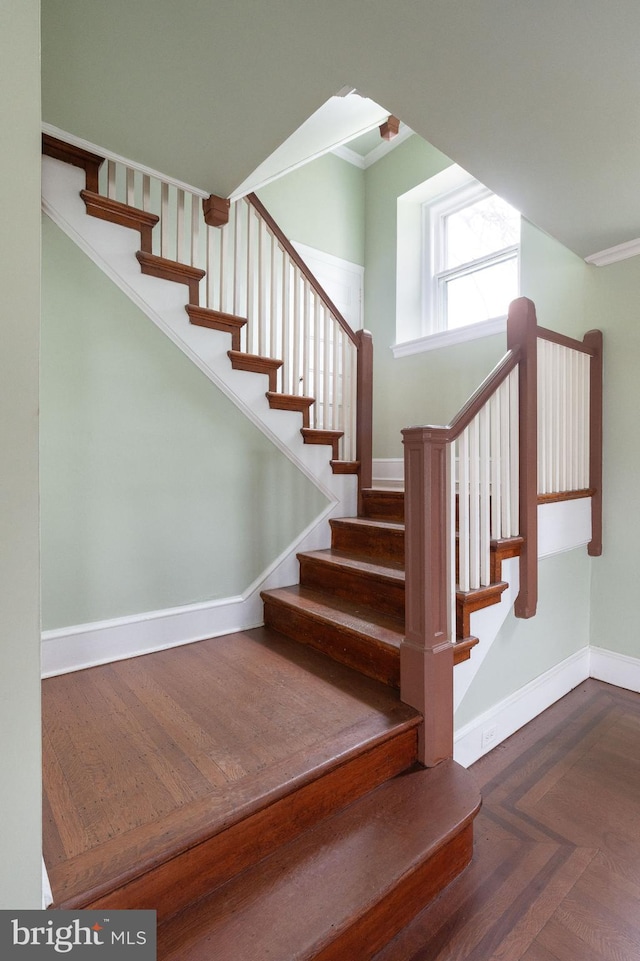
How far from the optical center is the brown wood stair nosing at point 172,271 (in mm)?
2215

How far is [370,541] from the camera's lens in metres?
2.61

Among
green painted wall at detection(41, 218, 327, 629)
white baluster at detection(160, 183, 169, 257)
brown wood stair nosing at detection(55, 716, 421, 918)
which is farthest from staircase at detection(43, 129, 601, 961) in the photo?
green painted wall at detection(41, 218, 327, 629)

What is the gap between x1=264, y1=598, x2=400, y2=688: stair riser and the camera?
6.01 feet

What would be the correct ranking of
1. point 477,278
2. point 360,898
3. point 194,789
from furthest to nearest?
1. point 477,278
2. point 194,789
3. point 360,898

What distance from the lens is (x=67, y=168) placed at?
79.9 inches

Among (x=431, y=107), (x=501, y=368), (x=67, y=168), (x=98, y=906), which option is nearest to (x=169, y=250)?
(x=67, y=168)

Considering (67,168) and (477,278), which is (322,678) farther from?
(477,278)

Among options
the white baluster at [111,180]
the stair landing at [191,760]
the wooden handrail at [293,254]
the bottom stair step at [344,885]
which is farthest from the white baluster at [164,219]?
the bottom stair step at [344,885]

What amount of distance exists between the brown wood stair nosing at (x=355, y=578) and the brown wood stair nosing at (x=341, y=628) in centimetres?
4

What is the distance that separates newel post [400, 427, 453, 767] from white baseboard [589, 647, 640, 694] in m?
1.64

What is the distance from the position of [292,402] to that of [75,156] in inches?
59.3

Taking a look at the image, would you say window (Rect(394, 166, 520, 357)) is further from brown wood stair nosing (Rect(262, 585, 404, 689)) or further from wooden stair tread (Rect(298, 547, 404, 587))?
brown wood stair nosing (Rect(262, 585, 404, 689))

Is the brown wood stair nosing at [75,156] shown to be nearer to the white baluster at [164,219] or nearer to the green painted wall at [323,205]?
the white baluster at [164,219]

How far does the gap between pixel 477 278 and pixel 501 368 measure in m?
1.99
